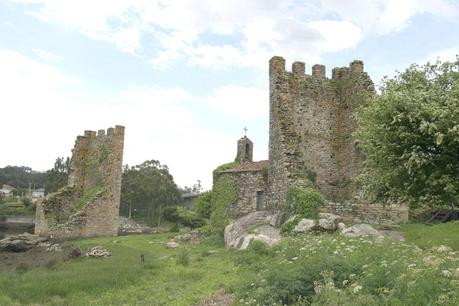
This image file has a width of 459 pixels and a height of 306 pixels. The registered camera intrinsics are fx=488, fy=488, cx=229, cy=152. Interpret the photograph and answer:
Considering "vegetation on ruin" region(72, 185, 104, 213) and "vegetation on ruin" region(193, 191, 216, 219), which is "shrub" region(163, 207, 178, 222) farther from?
"vegetation on ruin" region(72, 185, 104, 213)

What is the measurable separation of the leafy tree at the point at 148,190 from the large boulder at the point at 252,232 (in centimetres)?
5657

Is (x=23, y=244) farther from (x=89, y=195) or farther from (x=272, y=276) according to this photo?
(x=272, y=276)

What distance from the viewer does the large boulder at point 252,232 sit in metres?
24.2

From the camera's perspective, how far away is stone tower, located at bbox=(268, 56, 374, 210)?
2998cm

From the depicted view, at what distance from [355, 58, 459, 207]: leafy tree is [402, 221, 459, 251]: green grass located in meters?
1.38

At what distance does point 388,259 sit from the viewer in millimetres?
11320

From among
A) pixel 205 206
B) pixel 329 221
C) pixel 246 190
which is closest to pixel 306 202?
pixel 329 221

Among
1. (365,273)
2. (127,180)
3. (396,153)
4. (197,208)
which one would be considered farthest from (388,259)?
(127,180)

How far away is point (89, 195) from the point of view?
1815 inches

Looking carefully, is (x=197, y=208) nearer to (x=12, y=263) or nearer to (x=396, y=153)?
(x=12, y=263)

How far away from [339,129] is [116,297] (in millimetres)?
20714

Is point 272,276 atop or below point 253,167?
below

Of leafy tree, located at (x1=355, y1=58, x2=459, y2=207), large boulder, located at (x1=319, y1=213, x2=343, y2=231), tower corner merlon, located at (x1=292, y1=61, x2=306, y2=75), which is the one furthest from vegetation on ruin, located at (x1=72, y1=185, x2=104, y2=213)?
leafy tree, located at (x1=355, y1=58, x2=459, y2=207)

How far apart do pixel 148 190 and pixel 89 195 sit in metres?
40.4
